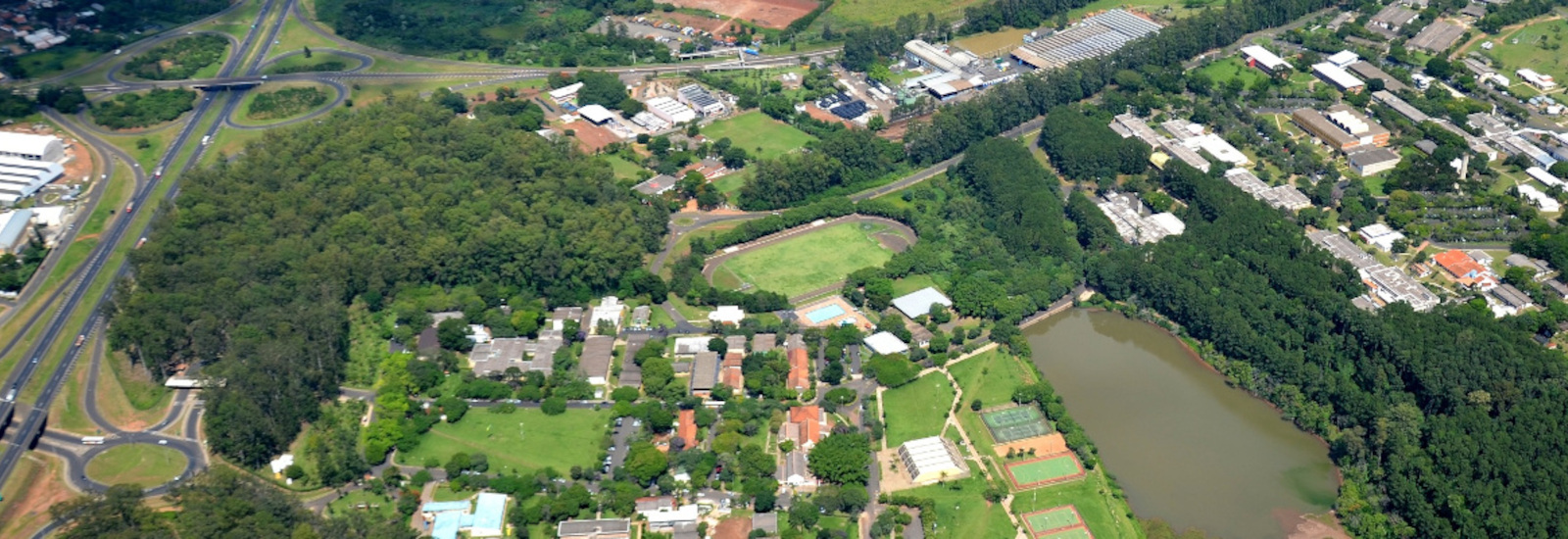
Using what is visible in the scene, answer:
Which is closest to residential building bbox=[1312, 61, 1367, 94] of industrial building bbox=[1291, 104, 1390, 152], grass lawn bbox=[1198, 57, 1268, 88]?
grass lawn bbox=[1198, 57, 1268, 88]

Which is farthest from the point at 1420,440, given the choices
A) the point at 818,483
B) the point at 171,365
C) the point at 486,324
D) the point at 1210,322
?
the point at 171,365

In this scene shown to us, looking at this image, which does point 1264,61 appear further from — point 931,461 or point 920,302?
point 931,461

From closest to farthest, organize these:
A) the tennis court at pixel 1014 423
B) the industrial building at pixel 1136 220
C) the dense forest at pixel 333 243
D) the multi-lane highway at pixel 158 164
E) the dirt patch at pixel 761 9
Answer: the multi-lane highway at pixel 158 164 < the tennis court at pixel 1014 423 < the dense forest at pixel 333 243 < the industrial building at pixel 1136 220 < the dirt patch at pixel 761 9

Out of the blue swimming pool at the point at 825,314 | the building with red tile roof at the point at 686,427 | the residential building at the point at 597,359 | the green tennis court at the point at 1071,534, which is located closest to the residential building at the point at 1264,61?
the blue swimming pool at the point at 825,314

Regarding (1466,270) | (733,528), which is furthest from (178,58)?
(1466,270)

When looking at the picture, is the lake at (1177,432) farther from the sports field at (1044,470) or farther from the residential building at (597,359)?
the residential building at (597,359)

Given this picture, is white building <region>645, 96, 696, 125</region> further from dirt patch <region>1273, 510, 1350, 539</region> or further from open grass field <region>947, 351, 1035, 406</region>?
dirt patch <region>1273, 510, 1350, 539</region>

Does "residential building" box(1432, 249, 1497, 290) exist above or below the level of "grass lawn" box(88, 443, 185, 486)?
below

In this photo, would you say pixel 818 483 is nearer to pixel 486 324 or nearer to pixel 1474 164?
pixel 486 324
